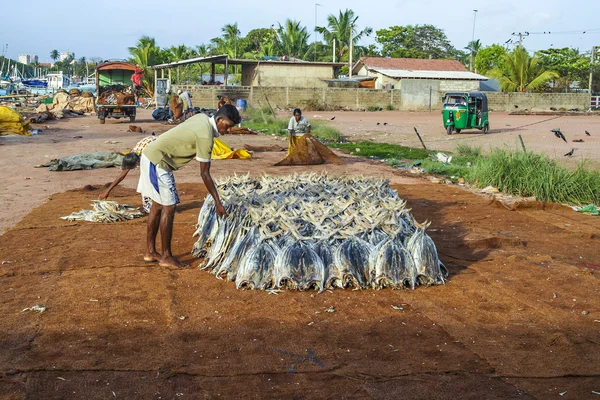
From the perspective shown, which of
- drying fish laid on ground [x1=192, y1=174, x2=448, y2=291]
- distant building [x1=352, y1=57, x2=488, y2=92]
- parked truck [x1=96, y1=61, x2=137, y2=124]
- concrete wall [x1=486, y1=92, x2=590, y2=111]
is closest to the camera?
drying fish laid on ground [x1=192, y1=174, x2=448, y2=291]

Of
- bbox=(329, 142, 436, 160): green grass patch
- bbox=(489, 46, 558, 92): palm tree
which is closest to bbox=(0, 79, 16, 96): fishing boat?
bbox=(489, 46, 558, 92): palm tree

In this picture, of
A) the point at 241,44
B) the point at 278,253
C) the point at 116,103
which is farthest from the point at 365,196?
the point at 241,44

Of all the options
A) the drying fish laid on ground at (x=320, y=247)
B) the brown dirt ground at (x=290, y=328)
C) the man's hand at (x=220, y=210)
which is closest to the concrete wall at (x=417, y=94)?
the brown dirt ground at (x=290, y=328)

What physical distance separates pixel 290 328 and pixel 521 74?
51.9 meters

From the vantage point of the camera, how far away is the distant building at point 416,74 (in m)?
48.3

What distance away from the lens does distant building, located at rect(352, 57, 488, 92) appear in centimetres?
4831

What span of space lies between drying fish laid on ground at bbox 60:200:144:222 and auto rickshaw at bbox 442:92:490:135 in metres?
17.5

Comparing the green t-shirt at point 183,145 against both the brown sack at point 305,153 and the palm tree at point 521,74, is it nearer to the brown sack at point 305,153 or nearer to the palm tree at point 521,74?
the brown sack at point 305,153

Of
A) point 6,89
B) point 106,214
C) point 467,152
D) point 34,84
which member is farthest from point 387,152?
point 34,84

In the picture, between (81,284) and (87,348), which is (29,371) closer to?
(87,348)

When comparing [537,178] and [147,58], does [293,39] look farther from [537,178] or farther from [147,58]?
[537,178]

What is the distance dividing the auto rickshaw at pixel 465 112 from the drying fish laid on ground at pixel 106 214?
17488 mm

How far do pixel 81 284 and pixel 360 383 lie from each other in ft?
9.19

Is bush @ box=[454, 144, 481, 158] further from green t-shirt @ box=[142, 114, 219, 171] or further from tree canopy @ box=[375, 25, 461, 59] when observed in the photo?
tree canopy @ box=[375, 25, 461, 59]
